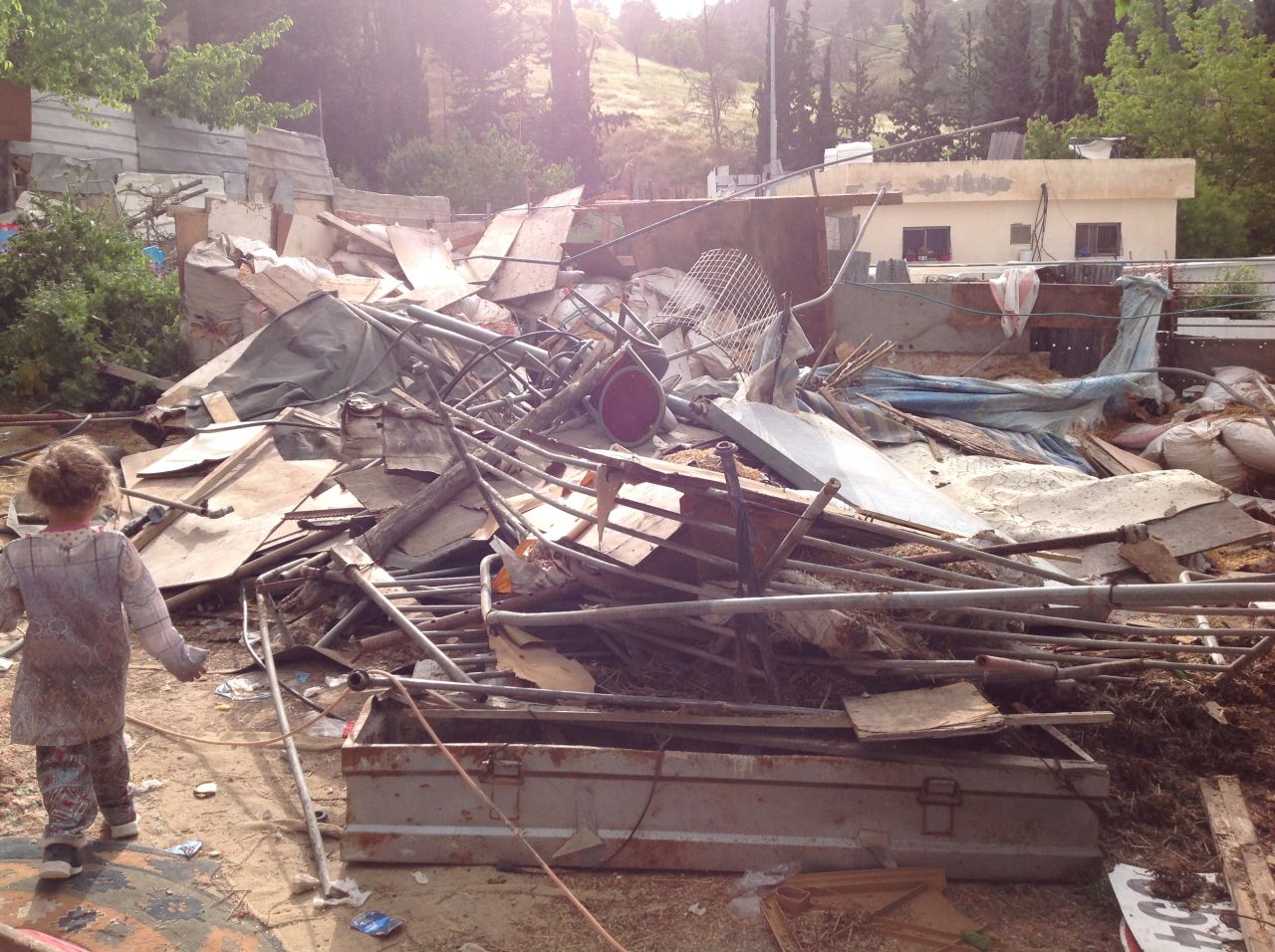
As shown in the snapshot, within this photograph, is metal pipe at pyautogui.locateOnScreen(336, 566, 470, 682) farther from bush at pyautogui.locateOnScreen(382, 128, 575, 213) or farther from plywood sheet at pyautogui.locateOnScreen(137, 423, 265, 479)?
bush at pyautogui.locateOnScreen(382, 128, 575, 213)

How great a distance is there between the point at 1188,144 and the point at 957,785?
97.2 ft

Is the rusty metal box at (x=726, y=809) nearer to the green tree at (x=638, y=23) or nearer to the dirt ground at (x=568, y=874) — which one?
the dirt ground at (x=568, y=874)

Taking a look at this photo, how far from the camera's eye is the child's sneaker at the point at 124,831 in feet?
11.1

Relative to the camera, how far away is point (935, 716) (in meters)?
2.97

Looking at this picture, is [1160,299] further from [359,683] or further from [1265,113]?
[1265,113]

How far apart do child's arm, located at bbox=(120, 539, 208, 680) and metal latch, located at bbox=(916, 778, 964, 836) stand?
2.22 metres

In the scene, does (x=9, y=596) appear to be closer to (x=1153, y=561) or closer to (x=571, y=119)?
(x=1153, y=561)

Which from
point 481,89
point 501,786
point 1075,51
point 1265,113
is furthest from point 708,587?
point 1075,51

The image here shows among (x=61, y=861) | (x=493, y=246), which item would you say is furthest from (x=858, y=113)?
(x=61, y=861)

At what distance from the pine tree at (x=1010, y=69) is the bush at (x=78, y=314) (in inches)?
1271

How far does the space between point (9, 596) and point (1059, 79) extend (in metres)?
38.9

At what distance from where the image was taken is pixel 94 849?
10.8ft

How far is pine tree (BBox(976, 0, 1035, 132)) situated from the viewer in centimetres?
3647

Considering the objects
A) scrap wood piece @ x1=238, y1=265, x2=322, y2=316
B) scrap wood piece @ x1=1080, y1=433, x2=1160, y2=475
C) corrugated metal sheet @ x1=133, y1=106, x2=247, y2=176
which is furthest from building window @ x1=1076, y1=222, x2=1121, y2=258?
scrap wood piece @ x1=238, y1=265, x2=322, y2=316
